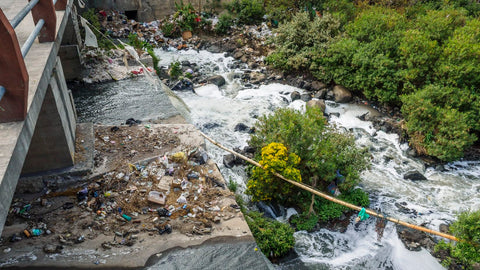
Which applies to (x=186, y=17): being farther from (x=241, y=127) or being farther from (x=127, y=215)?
(x=127, y=215)

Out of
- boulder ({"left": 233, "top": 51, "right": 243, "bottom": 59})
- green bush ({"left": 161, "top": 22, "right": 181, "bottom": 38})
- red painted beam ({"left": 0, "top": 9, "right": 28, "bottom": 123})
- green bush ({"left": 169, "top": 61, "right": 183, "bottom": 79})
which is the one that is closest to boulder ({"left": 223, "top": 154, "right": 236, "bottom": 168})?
green bush ({"left": 169, "top": 61, "right": 183, "bottom": 79})

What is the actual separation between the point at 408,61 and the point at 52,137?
8718mm

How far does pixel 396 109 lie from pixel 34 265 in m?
9.45

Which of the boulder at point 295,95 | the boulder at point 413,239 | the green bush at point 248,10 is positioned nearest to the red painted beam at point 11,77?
the boulder at point 413,239

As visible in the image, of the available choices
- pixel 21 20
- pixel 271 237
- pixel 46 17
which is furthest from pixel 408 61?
pixel 21 20

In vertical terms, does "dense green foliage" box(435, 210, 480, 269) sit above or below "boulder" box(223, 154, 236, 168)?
above

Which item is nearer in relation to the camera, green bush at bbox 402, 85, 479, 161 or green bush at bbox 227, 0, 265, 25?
green bush at bbox 402, 85, 479, 161

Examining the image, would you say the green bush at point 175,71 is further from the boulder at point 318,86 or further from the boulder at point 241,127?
the boulder at point 318,86

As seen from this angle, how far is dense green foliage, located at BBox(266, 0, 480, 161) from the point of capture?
809 centimetres

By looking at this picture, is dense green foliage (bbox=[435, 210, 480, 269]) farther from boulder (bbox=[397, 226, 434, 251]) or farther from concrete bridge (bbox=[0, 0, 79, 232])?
concrete bridge (bbox=[0, 0, 79, 232])

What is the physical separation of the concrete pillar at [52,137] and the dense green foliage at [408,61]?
25.3ft

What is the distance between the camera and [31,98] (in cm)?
300

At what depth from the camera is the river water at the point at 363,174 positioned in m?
5.81

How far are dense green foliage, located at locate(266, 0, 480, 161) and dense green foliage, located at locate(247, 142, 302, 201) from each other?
164 inches
